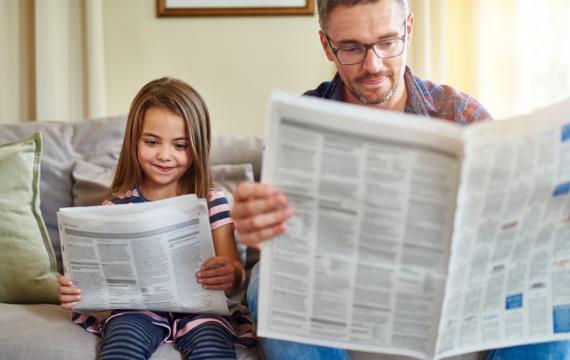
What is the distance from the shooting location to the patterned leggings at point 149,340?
1122 mm

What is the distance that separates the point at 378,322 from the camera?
91cm

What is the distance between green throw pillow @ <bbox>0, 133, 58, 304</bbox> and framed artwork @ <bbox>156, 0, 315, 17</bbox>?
2.56 feet

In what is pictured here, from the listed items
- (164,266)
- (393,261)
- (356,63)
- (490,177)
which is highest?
(356,63)

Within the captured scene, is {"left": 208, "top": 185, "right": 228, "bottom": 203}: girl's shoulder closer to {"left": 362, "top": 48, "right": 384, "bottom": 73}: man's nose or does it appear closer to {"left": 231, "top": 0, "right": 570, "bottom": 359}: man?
{"left": 231, "top": 0, "right": 570, "bottom": 359}: man

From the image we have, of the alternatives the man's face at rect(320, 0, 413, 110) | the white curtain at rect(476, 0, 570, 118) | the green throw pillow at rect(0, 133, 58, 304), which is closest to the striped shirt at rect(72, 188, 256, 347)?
the green throw pillow at rect(0, 133, 58, 304)

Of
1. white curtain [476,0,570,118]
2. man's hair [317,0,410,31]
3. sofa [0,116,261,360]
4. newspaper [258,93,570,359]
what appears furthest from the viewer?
white curtain [476,0,570,118]

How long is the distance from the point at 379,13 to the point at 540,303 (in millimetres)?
616

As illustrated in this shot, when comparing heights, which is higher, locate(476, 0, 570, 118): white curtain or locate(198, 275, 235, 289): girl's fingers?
locate(476, 0, 570, 118): white curtain

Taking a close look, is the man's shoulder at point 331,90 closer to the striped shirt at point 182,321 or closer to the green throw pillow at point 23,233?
the striped shirt at point 182,321

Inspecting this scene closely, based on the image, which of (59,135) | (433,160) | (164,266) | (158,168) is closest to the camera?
(433,160)

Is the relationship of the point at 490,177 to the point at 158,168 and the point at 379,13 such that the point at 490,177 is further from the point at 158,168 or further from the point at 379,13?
the point at 158,168

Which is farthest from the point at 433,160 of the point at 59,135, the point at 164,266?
the point at 59,135

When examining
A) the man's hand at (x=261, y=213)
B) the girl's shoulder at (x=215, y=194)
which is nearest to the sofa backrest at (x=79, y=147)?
the girl's shoulder at (x=215, y=194)

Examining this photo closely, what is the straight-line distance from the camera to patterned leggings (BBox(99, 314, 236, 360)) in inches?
44.2
